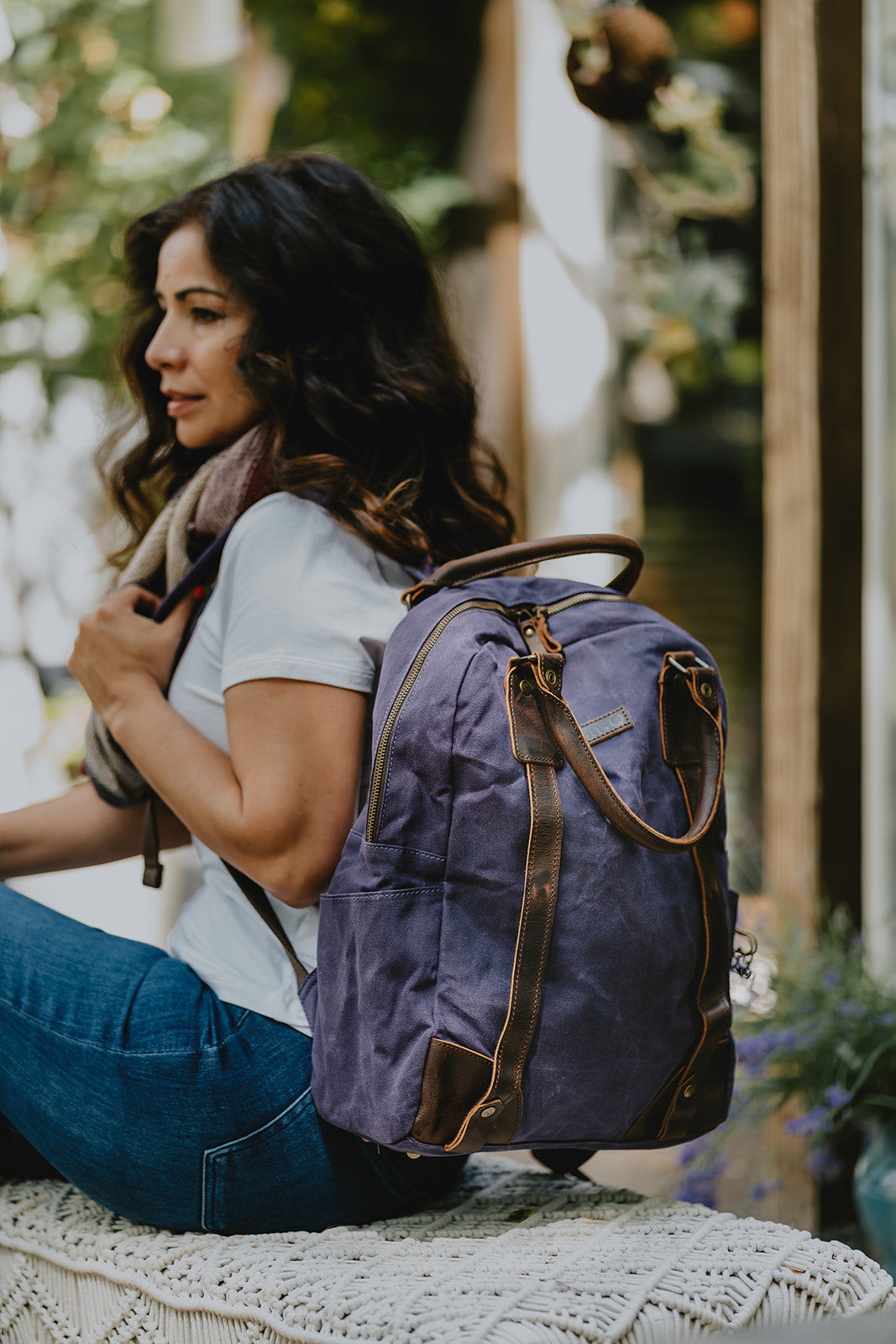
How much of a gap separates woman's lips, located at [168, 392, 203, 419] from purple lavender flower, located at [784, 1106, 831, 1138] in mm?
1344

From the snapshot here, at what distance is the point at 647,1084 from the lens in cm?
120

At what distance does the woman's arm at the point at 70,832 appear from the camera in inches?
63.6

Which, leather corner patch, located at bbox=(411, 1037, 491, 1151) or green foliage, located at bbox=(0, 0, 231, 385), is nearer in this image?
leather corner patch, located at bbox=(411, 1037, 491, 1151)

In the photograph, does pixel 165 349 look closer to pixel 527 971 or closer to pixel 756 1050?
pixel 527 971

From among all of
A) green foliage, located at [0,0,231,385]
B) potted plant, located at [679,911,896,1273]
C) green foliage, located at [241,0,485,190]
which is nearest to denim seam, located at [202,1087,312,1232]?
potted plant, located at [679,911,896,1273]

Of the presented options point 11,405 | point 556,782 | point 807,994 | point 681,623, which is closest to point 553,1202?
point 556,782

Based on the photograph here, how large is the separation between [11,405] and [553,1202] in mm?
3594

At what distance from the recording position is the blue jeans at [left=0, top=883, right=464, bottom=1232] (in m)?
1.25

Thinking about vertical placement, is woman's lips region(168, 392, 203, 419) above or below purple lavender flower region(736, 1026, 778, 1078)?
above

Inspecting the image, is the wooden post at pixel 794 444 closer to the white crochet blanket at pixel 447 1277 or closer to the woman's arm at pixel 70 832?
the white crochet blanket at pixel 447 1277

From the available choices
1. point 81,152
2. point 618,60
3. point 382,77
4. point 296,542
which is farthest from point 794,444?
point 81,152

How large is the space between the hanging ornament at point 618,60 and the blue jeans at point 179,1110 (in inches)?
81.7

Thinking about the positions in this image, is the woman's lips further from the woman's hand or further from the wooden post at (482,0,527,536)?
the wooden post at (482,0,527,536)

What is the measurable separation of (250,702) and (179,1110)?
417mm
